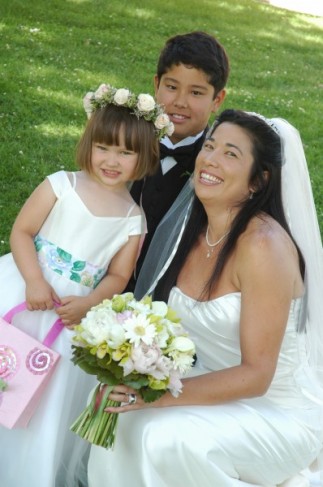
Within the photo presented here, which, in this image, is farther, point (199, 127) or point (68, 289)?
point (199, 127)

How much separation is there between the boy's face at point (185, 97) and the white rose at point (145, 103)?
69cm

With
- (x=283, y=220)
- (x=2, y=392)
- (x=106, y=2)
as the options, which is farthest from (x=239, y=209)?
(x=106, y=2)

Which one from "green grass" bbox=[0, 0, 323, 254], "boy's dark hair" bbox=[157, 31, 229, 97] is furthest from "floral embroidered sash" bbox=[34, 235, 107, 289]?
"green grass" bbox=[0, 0, 323, 254]

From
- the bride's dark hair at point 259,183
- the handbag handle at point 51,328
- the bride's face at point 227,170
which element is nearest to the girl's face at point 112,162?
the bride's face at point 227,170

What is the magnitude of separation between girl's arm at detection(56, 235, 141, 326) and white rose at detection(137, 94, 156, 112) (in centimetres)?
64

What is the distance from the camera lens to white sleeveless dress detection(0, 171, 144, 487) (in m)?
3.79

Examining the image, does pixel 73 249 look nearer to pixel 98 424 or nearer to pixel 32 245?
pixel 32 245

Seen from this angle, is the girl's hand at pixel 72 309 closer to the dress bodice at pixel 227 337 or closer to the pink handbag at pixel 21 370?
the pink handbag at pixel 21 370

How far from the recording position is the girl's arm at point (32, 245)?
378cm

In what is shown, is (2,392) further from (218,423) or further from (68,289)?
(218,423)

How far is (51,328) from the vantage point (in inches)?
152

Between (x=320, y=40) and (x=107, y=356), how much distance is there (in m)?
12.9

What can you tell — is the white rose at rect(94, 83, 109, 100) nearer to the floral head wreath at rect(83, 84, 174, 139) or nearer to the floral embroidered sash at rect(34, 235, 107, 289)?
the floral head wreath at rect(83, 84, 174, 139)

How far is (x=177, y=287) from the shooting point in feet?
13.1
